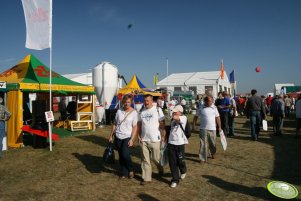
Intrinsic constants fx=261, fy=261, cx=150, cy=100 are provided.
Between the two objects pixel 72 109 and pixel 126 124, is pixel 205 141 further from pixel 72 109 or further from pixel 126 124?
pixel 72 109

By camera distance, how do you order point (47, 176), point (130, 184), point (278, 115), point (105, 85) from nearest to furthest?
point (130, 184)
point (47, 176)
point (278, 115)
point (105, 85)

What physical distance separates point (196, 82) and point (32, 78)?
28261 mm

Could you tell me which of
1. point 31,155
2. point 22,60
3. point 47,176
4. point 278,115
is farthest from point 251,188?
point 22,60

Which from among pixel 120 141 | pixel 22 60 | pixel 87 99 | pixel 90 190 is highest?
pixel 22 60

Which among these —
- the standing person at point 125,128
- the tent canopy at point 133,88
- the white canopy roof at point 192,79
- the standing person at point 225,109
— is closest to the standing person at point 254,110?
the standing person at point 225,109

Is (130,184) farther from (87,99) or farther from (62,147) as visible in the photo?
(87,99)

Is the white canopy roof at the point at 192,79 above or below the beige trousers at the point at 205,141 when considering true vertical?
above

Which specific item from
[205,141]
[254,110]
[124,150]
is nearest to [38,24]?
[124,150]

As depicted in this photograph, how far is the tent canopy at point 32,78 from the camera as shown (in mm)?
9234

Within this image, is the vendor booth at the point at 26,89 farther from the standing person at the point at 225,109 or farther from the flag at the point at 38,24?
the standing person at the point at 225,109

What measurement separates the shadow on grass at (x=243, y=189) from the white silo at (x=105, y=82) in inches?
456

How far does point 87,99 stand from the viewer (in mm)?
14898

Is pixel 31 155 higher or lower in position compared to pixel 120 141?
lower

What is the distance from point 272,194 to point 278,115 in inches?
291
